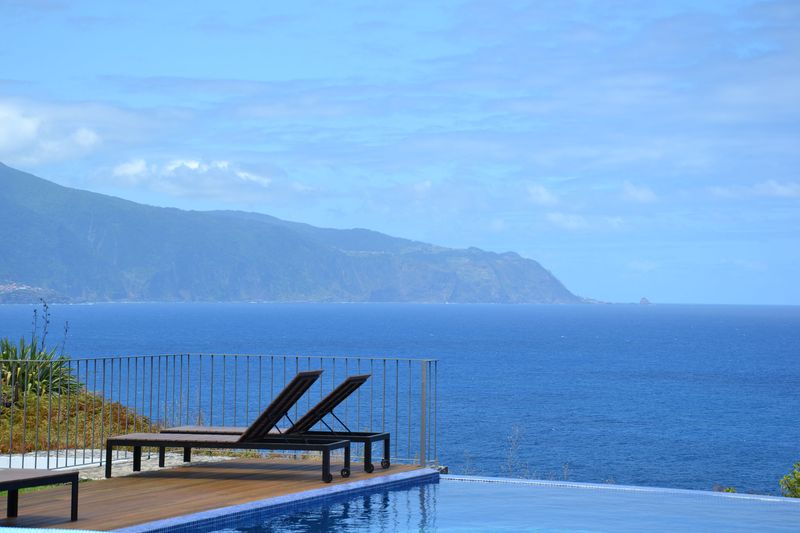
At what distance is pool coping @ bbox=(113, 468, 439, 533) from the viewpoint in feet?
23.7

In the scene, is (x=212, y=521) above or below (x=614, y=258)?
below

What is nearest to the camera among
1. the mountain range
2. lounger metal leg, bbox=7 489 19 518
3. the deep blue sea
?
lounger metal leg, bbox=7 489 19 518

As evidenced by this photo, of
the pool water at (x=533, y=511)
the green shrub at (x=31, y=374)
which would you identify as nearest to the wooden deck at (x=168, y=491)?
the pool water at (x=533, y=511)

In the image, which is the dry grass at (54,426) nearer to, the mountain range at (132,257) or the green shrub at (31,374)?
the green shrub at (31,374)

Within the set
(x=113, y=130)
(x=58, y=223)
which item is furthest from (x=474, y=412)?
(x=58, y=223)

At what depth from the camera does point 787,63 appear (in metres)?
40.6

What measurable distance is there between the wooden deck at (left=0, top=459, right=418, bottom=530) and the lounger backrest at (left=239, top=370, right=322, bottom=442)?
414 mm

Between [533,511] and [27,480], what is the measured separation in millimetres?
3823

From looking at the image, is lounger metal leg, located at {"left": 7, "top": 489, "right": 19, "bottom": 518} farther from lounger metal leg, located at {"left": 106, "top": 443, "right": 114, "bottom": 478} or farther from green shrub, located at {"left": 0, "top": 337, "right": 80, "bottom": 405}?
green shrub, located at {"left": 0, "top": 337, "right": 80, "bottom": 405}

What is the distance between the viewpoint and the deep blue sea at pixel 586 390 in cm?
3058

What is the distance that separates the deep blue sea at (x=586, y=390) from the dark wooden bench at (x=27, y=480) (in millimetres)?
17586

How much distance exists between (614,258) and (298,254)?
107874 millimetres

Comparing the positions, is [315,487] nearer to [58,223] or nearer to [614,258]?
[614,258]

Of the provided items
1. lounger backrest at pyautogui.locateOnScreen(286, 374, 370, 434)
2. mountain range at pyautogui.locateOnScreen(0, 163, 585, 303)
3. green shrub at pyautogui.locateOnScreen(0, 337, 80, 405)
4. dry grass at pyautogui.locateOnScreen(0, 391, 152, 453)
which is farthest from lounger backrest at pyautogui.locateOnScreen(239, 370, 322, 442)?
mountain range at pyautogui.locateOnScreen(0, 163, 585, 303)
